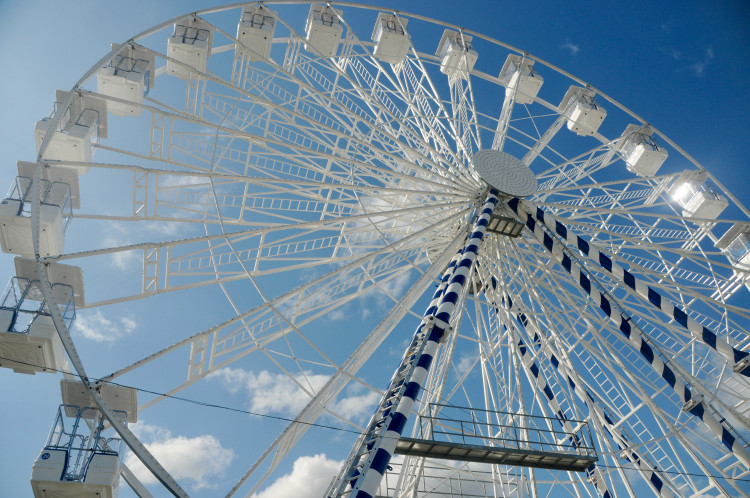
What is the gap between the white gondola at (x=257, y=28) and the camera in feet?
50.7

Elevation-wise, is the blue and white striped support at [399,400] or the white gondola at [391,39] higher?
the white gondola at [391,39]

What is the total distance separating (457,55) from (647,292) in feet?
30.8

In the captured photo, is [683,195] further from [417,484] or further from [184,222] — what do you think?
[184,222]

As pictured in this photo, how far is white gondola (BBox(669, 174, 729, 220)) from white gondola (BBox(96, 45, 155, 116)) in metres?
15.3

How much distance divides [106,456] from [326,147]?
8.81 m

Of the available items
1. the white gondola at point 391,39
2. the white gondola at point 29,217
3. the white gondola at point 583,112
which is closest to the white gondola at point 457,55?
the white gondola at point 391,39

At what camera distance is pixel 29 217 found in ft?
36.6

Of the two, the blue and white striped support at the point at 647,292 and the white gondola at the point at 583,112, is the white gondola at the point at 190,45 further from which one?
the white gondola at the point at 583,112

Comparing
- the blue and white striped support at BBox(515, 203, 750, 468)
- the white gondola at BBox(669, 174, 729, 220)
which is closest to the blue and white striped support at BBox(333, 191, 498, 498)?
the blue and white striped support at BBox(515, 203, 750, 468)

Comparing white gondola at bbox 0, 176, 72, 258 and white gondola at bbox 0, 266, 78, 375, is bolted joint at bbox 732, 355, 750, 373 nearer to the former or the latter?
white gondola at bbox 0, 266, 78, 375

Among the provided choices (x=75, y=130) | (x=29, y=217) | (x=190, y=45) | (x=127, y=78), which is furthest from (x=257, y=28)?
(x=29, y=217)

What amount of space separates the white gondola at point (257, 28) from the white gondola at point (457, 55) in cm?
570

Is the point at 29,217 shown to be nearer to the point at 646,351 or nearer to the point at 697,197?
the point at 646,351

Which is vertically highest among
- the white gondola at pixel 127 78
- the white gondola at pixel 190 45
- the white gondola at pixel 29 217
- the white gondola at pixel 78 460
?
the white gondola at pixel 190 45
